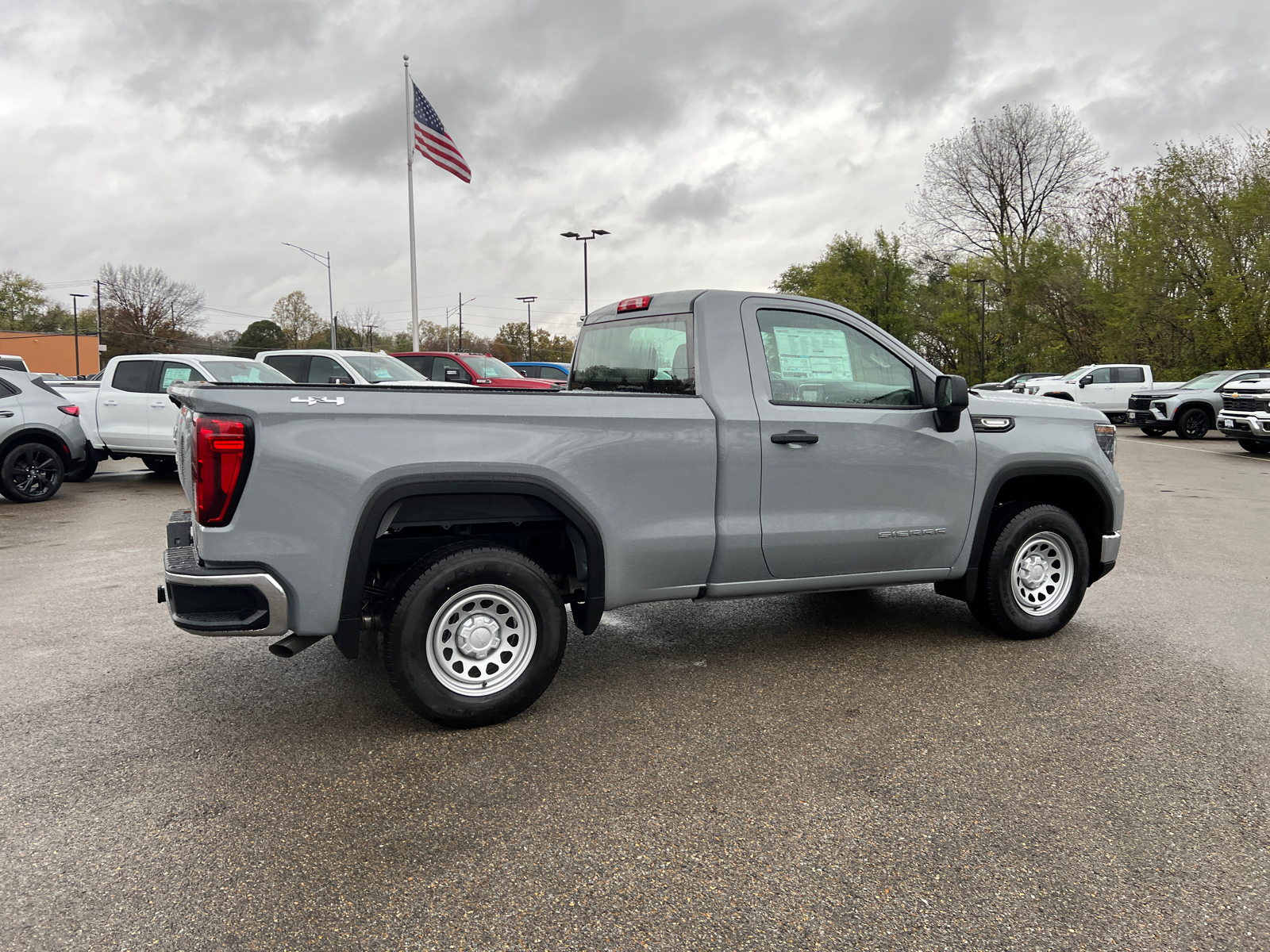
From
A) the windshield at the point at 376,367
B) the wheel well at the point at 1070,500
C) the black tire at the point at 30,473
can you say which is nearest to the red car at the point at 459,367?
the windshield at the point at 376,367

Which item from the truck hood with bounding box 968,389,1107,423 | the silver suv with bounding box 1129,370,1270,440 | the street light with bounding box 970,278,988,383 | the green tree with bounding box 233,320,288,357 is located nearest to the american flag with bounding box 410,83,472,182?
the silver suv with bounding box 1129,370,1270,440

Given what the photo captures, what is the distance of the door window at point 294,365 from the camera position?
1515cm

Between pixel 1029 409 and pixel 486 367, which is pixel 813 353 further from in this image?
pixel 486 367

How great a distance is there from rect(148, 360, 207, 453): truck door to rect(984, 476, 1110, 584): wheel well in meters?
10.9

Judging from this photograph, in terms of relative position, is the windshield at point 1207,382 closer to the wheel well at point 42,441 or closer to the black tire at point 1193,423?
the black tire at point 1193,423

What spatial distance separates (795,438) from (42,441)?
35.1ft

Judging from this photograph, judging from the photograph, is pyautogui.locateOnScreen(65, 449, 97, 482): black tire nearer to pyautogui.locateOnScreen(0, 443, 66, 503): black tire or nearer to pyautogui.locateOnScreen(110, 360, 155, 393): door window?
pyautogui.locateOnScreen(0, 443, 66, 503): black tire

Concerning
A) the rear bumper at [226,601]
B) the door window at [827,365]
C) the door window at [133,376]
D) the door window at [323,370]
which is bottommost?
the rear bumper at [226,601]

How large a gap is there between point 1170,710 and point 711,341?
2697mm

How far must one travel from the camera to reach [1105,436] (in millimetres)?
5320

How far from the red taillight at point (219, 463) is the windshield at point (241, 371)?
30.1 ft

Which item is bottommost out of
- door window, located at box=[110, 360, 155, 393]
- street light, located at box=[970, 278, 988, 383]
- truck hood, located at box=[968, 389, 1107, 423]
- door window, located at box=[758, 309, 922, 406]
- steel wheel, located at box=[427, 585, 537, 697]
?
steel wheel, located at box=[427, 585, 537, 697]

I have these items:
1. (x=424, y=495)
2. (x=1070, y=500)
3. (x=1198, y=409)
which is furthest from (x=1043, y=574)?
(x=1198, y=409)

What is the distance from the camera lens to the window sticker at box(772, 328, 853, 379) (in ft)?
15.0
